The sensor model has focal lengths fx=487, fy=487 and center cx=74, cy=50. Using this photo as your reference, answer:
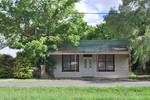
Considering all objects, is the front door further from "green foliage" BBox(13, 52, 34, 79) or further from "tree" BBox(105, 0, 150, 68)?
"green foliage" BBox(13, 52, 34, 79)

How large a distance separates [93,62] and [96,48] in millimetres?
1740

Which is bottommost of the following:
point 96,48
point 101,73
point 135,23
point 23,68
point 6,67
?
point 101,73

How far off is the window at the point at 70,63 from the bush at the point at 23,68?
198 inches

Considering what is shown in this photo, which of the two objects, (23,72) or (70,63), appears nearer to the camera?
(23,72)

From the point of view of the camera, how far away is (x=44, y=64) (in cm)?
5444

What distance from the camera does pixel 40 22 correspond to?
5322 centimetres

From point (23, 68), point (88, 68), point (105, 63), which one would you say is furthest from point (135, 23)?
point (23, 68)

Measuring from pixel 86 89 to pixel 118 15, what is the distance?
67.9 ft

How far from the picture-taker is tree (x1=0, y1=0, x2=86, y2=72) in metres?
53.2

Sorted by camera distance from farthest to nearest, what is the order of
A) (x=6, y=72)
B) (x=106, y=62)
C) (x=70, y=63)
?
(x=106, y=62) → (x=70, y=63) → (x=6, y=72)

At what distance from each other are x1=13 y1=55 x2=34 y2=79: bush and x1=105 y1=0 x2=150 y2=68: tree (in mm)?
9837

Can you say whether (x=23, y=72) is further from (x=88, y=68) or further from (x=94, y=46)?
(x=94, y=46)

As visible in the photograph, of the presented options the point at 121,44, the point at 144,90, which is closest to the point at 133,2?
the point at 121,44

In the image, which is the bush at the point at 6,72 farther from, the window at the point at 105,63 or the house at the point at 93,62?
the window at the point at 105,63
